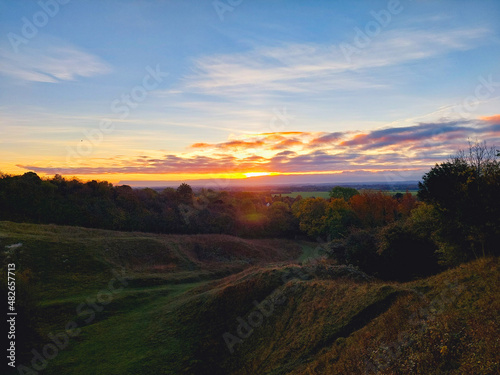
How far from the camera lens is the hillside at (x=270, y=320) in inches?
387

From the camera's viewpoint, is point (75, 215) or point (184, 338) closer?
point (184, 338)

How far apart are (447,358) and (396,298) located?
5911 mm

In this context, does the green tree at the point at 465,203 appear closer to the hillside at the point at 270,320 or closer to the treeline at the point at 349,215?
the treeline at the point at 349,215

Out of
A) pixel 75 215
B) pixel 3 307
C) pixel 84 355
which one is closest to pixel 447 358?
pixel 84 355

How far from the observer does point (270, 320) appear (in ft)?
59.4

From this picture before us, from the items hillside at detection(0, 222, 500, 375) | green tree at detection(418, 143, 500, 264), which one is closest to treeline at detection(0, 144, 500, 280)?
green tree at detection(418, 143, 500, 264)

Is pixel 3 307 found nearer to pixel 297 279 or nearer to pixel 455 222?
pixel 297 279

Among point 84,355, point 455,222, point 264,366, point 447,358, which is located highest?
point 455,222

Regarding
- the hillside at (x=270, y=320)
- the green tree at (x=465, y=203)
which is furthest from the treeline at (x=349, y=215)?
the hillside at (x=270, y=320)

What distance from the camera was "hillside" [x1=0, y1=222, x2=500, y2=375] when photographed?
9.82m

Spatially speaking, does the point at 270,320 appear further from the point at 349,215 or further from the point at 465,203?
the point at 349,215

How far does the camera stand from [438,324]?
1028cm

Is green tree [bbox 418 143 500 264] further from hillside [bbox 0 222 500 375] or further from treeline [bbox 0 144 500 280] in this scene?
hillside [bbox 0 222 500 375]

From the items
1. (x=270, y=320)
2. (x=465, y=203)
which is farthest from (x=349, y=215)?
(x=270, y=320)
